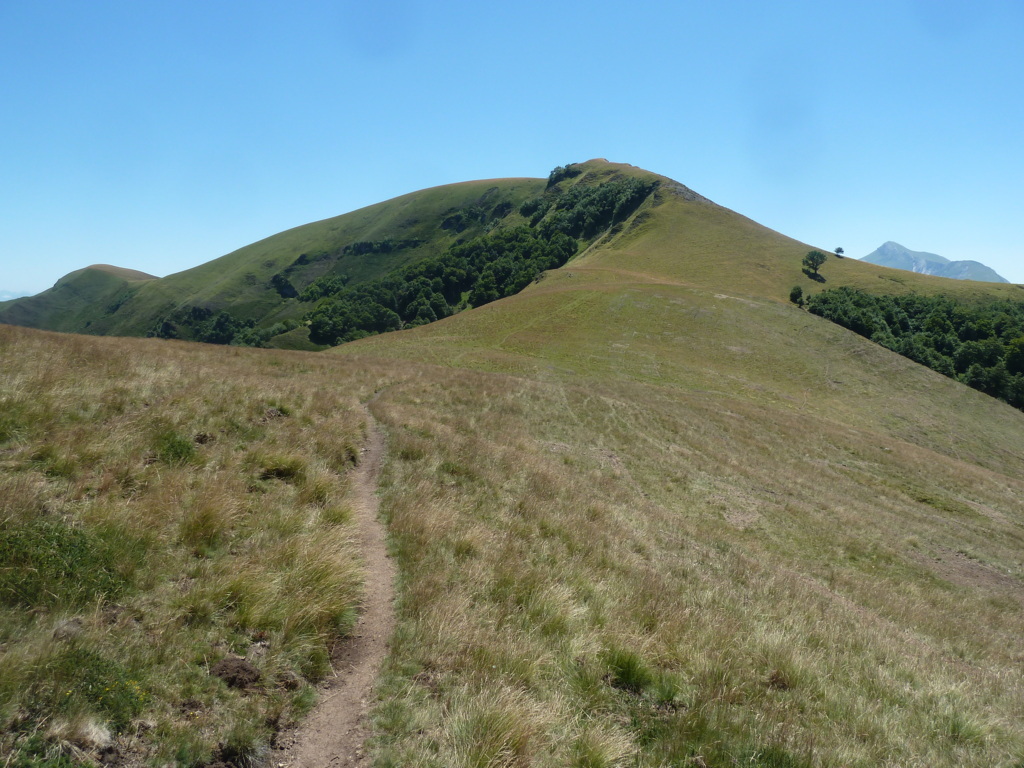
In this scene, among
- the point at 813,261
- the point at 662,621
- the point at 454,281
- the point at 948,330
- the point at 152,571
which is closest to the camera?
the point at 152,571

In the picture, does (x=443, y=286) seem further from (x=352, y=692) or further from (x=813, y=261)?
(x=352, y=692)

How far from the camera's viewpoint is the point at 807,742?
14.0 ft

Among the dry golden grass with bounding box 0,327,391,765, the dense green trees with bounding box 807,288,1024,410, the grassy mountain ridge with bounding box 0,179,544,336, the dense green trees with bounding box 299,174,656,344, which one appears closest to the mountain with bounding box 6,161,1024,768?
the dry golden grass with bounding box 0,327,391,765

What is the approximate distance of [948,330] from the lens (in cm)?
7612

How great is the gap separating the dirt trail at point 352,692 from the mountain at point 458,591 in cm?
12

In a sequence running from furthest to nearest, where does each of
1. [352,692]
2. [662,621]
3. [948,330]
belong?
[948,330], [662,621], [352,692]

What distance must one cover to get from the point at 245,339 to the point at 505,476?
156 meters

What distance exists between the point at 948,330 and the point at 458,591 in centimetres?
9817

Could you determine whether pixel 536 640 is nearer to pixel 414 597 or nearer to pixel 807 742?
pixel 414 597

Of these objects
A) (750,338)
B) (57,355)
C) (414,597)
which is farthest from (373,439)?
(750,338)

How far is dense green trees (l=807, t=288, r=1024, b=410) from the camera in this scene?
65.2 meters

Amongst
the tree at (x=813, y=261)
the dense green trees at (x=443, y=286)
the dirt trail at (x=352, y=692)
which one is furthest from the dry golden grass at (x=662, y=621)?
the dense green trees at (x=443, y=286)

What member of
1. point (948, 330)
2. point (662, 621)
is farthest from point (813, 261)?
point (662, 621)

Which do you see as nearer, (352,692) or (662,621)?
(352,692)
